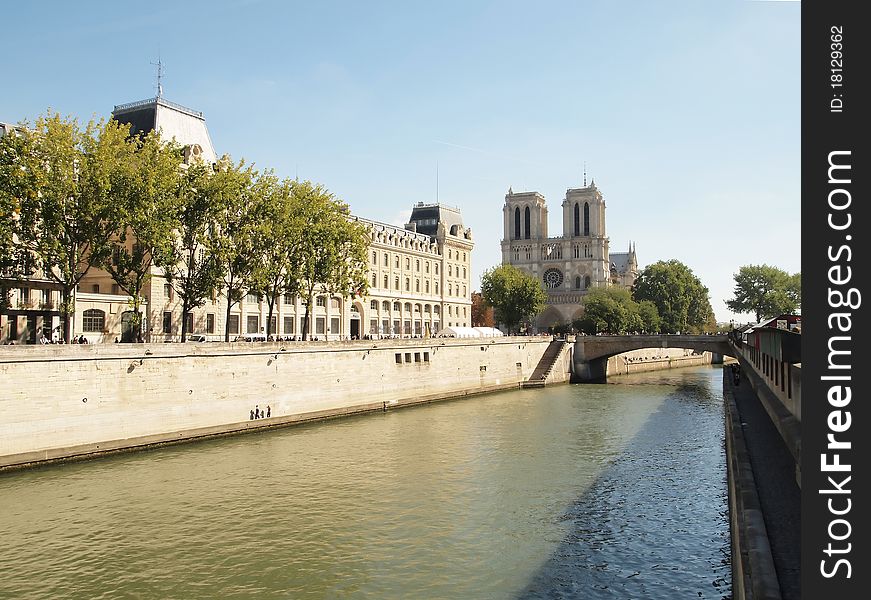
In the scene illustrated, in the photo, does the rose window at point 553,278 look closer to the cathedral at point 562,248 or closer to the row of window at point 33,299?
the cathedral at point 562,248

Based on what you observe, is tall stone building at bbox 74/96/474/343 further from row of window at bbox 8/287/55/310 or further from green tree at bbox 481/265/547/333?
green tree at bbox 481/265/547/333

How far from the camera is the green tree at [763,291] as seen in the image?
140m

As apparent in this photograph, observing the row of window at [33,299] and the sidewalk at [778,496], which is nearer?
the sidewalk at [778,496]

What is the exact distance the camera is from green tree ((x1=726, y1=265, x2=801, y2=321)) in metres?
140

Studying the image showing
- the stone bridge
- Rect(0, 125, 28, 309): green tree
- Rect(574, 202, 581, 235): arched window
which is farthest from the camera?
Rect(574, 202, 581, 235): arched window

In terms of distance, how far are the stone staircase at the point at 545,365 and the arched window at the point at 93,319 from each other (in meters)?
41.9

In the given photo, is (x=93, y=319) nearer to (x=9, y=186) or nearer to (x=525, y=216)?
(x=9, y=186)

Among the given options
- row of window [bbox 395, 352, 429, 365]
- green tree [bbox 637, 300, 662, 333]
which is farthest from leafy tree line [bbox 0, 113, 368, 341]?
green tree [bbox 637, 300, 662, 333]

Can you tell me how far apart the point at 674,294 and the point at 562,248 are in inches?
1167

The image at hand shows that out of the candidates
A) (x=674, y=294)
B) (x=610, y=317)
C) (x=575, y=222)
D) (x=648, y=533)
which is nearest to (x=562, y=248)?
(x=575, y=222)

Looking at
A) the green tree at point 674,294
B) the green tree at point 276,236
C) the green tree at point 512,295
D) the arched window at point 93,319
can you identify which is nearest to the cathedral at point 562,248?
the green tree at point 674,294

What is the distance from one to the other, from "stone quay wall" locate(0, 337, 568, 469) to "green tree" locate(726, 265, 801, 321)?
101m

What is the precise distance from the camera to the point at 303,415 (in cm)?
4647

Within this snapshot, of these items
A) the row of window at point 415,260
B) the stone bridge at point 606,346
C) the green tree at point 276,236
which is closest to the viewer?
the green tree at point 276,236
